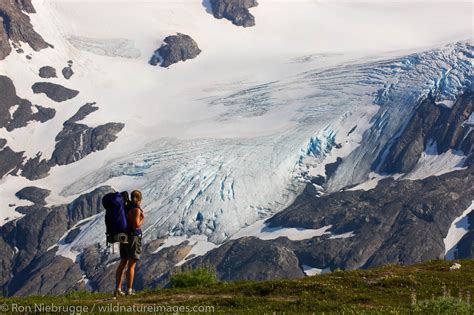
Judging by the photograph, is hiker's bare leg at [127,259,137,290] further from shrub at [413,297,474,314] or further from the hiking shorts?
shrub at [413,297,474,314]

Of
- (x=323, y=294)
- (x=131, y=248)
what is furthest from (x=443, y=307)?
(x=131, y=248)

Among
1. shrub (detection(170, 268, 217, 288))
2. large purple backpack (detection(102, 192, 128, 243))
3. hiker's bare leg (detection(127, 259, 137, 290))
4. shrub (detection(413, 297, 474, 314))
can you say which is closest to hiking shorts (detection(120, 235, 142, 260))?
hiker's bare leg (detection(127, 259, 137, 290))

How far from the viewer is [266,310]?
35.1 m

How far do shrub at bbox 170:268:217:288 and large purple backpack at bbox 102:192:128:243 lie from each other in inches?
660

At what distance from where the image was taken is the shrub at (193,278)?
53250 millimetres

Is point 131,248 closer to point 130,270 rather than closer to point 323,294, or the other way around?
point 130,270

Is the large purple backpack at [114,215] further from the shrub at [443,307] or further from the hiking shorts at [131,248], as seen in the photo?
the shrub at [443,307]

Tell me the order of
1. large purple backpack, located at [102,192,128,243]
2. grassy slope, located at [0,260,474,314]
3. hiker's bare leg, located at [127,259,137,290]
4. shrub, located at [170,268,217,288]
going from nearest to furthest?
grassy slope, located at [0,260,474,314] → large purple backpack, located at [102,192,128,243] → hiker's bare leg, located at [127,259,137,290] → shrub, located at [170,268,217,288]

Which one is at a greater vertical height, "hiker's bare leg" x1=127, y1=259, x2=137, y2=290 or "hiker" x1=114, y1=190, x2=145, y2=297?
"hiker" x1=114, y1=190, x2=145, y2=297

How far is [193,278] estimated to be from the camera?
53.8 metres

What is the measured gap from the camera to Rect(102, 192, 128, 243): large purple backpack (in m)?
36.8

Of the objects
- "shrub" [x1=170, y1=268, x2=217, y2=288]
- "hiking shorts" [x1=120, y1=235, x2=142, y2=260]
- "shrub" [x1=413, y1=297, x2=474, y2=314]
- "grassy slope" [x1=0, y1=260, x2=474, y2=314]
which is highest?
"hiking shorts" [x1=120, y1=235, x2=142, y2=260]

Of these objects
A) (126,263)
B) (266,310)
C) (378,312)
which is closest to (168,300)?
(126,263)

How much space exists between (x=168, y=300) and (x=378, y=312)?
372 inches
